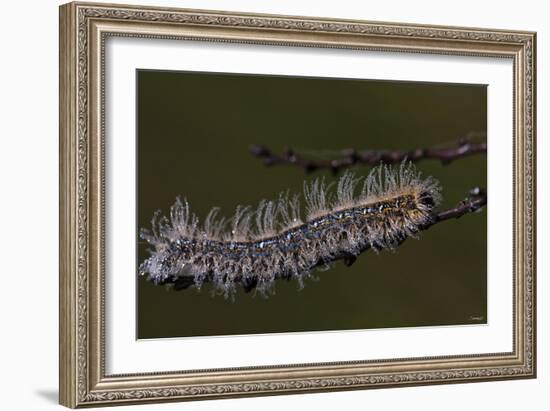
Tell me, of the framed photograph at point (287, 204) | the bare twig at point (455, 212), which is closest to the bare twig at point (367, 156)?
the framed photograph at point (287, 204)

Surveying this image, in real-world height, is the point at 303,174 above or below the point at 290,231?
above

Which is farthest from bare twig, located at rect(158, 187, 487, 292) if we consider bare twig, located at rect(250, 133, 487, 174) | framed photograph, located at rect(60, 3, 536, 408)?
bare twig, located at rect(250, 133, 487, 174)

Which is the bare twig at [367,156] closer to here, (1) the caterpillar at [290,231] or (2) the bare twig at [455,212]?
(1) the caterpillar at [290,231]

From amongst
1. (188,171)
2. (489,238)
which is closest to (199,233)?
(188,171)

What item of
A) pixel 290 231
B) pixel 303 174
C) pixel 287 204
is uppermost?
pixel 303 174

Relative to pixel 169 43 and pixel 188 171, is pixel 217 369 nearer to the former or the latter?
pixel 188 171

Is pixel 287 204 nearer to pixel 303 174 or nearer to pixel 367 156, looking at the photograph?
pixel 303 174

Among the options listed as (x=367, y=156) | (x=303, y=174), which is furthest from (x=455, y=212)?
(x=303, y=174)

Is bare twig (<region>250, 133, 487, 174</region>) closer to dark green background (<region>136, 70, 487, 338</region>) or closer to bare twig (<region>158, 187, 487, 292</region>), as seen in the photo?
dark green background (<region>136, 70, 487, 338</region>)
